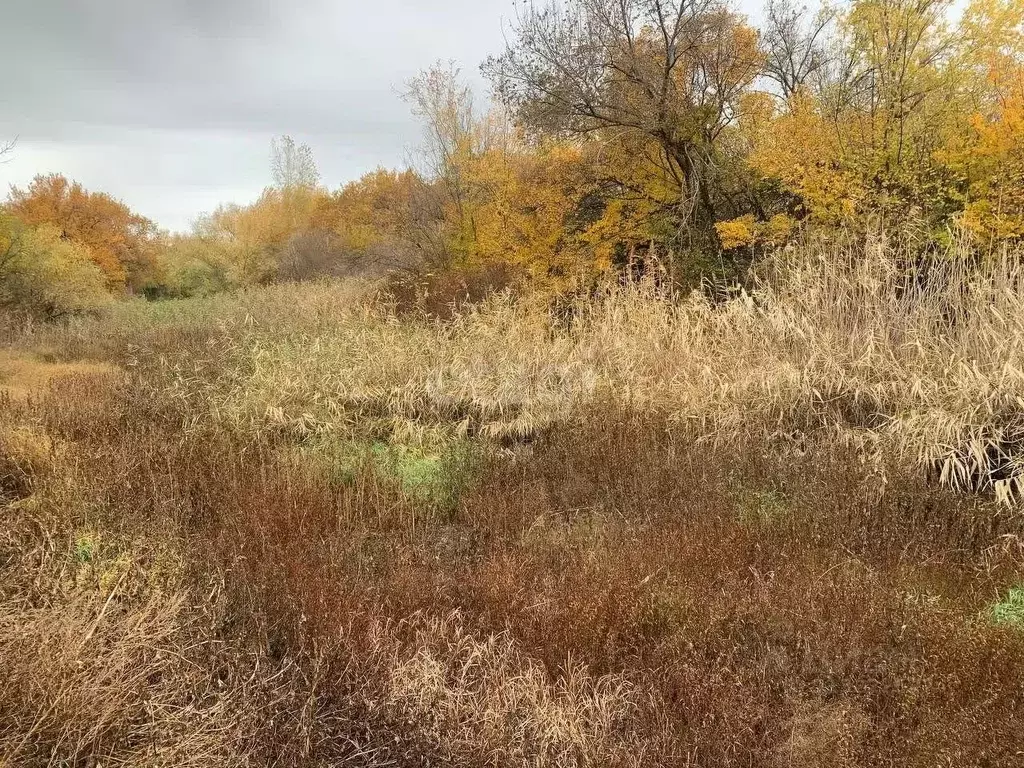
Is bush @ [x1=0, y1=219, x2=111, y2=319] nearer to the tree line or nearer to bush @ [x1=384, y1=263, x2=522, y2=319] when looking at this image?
the tree line

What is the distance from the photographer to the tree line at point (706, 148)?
29.8 feet

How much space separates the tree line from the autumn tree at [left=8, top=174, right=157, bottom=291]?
1525cm

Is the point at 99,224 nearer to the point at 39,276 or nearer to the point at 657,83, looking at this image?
the point at 39,276

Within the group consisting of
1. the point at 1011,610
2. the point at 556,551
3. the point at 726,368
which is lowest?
the point at 1011,610

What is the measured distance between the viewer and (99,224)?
3416 centimetres

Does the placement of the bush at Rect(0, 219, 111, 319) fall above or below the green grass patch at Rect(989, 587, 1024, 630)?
above

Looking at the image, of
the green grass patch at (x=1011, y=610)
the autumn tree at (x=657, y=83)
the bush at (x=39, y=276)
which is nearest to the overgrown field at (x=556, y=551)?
the green grass patch at (x=1011, y=610)

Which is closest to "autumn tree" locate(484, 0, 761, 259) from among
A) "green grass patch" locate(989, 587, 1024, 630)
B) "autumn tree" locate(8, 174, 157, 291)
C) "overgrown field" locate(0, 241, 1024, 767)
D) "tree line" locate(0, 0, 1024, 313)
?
"tree line" locate(0, 0, 1024, 313)

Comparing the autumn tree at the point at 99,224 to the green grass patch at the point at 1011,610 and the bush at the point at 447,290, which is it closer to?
the bush at the point at 447,290

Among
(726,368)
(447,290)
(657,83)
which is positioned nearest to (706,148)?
(657,83)

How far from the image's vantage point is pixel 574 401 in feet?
18.0

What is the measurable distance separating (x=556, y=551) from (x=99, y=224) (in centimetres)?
3983

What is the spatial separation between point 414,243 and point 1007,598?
17419mm

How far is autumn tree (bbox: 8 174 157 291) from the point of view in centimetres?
3166
